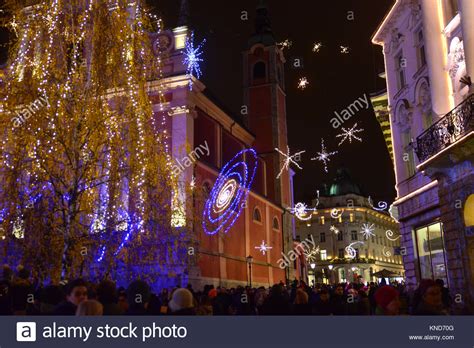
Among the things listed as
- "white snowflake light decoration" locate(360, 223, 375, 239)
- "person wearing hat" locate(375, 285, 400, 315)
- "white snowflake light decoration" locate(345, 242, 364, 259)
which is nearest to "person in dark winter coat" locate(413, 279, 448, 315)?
"person wearing hat" locate(375, 285, 400, 315)

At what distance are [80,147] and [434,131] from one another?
11.4 meters

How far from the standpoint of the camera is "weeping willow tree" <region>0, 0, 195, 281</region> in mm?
13008

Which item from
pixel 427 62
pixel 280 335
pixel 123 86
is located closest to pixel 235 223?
pixel 427 62

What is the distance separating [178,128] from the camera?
2689 cm

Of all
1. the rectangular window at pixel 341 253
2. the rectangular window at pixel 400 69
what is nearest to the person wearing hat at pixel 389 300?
the rectangular window at pixel 400 69

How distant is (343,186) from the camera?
94000mm

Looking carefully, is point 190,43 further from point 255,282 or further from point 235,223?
point 255,282

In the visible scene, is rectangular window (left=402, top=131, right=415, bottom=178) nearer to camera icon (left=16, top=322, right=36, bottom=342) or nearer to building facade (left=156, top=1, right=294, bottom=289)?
building facade (left=156, top=1, right=294, bottom=289)

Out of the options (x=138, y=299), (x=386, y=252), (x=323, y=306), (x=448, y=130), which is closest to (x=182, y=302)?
(x=138, y=299)

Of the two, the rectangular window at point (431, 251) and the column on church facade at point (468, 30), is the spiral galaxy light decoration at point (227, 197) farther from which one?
the column on church facade at point (468, 30)

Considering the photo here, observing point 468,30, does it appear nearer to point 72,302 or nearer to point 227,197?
point 72,302

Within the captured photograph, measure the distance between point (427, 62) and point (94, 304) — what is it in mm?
17571

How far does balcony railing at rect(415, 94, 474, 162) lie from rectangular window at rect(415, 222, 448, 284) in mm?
3696

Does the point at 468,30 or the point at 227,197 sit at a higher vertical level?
the point at 468,30
